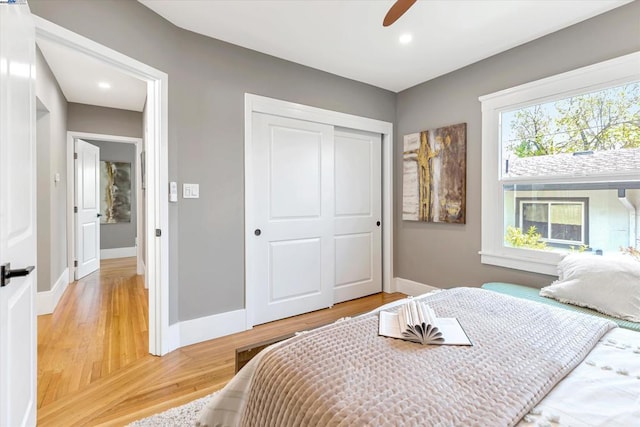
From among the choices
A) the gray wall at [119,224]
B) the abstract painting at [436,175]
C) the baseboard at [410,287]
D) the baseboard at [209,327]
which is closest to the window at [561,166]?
the abstract painting at [436,175]

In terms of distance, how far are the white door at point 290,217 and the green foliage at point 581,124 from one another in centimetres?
177

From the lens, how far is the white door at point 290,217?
9.30 feet

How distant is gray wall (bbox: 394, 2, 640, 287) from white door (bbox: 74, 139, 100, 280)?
4.40 meters

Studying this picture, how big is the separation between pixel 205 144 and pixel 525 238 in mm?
2821

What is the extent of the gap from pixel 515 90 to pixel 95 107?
5.13m

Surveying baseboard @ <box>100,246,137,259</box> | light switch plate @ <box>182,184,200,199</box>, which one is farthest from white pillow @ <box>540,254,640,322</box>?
baseboard @ <box>100,246,137,259</box>

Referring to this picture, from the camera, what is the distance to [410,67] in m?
3.06

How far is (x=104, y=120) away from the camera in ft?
14.4

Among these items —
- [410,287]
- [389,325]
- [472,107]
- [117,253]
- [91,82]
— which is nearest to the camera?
[389,325]

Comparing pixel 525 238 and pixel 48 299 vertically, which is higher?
pixel 525 238

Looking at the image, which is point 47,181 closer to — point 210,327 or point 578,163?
point 210,327

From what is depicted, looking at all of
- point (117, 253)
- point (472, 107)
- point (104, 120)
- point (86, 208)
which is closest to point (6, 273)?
point (472, 107)

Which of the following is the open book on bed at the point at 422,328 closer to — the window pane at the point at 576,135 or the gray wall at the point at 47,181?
the window pane at the point at 576,135

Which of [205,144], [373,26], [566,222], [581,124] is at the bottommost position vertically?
[566,222]
